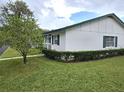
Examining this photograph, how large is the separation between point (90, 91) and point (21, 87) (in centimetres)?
322

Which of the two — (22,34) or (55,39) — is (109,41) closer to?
(55,39)

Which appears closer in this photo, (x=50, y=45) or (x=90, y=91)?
(x=90, y=91)

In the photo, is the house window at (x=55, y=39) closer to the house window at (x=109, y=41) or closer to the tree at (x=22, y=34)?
the tree at (x=22, y=34)

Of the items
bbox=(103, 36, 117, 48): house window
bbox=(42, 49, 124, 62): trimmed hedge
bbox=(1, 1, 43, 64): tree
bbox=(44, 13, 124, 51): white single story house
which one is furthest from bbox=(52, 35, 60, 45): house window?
bbox=(103, 36, 117, 48): house window

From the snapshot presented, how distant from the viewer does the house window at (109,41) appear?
1969cm

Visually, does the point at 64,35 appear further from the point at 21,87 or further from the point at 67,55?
the point at 21,87

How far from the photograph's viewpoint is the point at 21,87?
8.37 meters

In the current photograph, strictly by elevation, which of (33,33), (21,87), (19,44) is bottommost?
(21,87)

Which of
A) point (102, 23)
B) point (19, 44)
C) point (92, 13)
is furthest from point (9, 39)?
point (92, 13)

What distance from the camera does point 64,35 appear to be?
17.4 meters

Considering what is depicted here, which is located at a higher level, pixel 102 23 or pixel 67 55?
pixel 102 23

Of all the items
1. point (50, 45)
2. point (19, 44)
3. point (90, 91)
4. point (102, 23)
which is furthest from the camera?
point (50, 45)

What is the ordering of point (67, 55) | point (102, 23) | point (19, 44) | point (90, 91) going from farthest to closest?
1. point (102, 23)
2. point (67, 55)
3. point (19, 44)
4. point (90, 91)

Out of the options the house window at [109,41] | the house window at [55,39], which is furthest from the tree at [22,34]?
the house window at [109,41]
